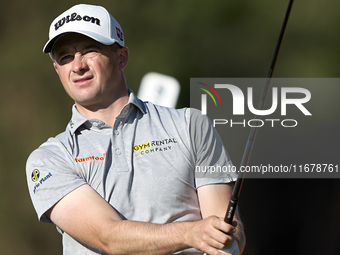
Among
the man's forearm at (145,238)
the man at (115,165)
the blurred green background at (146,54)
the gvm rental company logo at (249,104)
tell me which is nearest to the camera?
the man's forearm at (145,238)

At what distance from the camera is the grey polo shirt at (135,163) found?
6.00 ft

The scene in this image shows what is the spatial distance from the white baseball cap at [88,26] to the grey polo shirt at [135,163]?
0.79 ft

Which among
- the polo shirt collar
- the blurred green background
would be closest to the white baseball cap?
the polo shirt collar

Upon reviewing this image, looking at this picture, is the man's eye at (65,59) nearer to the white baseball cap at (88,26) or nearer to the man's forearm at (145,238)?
the white baseball cap at (88,26)

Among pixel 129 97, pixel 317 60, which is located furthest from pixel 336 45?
pixel 129 97

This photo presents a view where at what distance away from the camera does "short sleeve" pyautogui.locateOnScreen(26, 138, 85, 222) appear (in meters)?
1.87

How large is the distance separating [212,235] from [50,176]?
615mm

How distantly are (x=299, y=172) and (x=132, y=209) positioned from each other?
95.0 inches

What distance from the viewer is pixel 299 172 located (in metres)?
4.02

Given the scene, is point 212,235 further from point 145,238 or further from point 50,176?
point 50,176

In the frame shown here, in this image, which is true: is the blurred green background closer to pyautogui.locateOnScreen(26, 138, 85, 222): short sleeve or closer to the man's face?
the man's face

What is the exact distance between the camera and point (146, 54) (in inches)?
185

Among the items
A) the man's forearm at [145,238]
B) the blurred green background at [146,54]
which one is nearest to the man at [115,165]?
the man's forearm at [145,238]

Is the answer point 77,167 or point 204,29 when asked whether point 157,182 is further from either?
point 204,29
